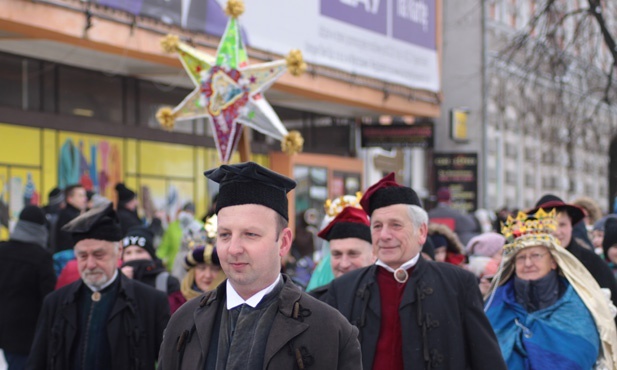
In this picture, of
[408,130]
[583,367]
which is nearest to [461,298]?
[583,367]

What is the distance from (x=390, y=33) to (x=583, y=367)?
15.5m

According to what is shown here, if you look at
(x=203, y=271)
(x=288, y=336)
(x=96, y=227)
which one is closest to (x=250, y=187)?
(x=288, y=336)

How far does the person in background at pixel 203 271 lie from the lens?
24.4ft

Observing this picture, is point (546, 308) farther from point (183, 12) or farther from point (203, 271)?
point (183, 12)

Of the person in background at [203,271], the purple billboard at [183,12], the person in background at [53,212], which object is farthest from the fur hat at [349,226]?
the purple billboard at [183,12]

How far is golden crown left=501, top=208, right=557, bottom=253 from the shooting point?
6.89 meters

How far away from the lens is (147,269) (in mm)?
7699

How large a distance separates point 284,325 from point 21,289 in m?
5.57

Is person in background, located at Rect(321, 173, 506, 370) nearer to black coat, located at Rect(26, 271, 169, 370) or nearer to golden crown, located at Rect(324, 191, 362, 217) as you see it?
black coat, located at Rect(26, 271, 169, 370)

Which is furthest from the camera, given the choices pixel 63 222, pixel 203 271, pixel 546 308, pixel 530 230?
pixel 63 222

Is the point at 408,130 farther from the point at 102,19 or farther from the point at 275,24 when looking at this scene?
the point at 102,19

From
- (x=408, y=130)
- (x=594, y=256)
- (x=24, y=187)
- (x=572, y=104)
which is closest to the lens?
(x=594, y=256)

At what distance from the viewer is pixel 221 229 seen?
11.5 ft

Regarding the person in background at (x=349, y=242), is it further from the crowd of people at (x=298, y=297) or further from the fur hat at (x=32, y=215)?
the fur hat at (x=32, y=215)
